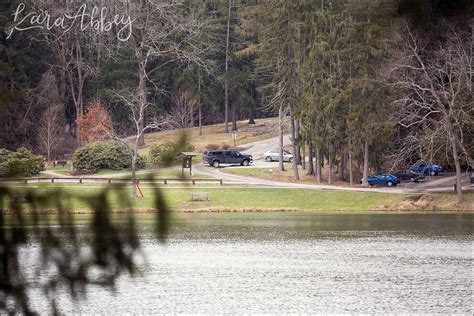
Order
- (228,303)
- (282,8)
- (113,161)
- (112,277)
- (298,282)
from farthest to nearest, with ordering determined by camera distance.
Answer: (282,8)
(113,161)
(298,282)
(228,303)
(112,277)

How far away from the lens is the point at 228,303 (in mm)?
26500

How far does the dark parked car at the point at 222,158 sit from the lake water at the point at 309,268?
2085cm

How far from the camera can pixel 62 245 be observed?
112 inches

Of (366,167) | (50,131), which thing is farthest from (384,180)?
(50,131)

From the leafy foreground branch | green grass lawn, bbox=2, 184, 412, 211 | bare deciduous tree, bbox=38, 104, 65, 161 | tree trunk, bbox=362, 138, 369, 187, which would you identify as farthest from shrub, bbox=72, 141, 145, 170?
the leafy foreground branch

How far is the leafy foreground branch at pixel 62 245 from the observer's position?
2756mm

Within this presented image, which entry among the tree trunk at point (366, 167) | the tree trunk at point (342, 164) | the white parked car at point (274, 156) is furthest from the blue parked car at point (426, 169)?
the white parked car at point (274, 156)

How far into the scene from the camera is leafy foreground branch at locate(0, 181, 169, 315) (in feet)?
9.04

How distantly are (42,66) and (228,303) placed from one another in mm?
59105

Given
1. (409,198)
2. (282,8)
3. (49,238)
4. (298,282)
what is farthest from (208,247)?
(49,238)

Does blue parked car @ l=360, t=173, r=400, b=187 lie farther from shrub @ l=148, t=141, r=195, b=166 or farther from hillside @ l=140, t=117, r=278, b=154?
shrub @ l=148, t=141, r=195, b=166

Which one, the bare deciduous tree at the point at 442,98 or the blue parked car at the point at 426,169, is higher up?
the bare deciduous tree at the point at 442,98

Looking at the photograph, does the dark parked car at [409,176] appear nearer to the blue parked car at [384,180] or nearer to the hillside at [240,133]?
the blue parked car at [384,180]

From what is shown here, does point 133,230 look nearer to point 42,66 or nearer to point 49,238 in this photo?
point 49,238
